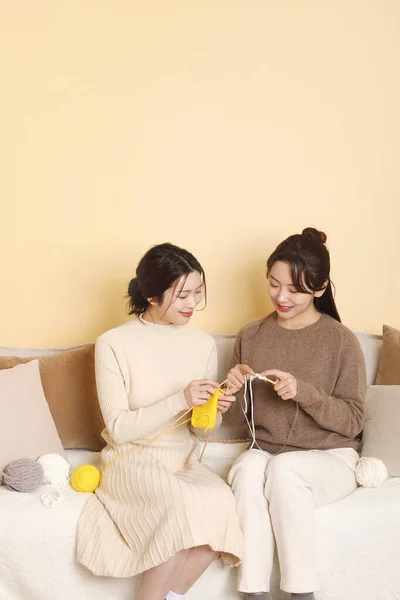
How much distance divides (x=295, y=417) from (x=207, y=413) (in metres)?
0.30

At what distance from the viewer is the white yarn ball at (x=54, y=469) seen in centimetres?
217

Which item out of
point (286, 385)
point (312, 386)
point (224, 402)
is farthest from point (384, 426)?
point (224, 402)

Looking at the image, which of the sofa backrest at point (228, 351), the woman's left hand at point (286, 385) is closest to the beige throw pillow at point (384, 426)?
the sofa backrest at point (228, 351)

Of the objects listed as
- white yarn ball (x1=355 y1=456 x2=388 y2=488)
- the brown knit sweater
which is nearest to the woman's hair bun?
the brown knit sweater

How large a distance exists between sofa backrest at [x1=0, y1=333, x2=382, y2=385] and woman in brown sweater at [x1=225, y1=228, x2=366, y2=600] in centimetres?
13

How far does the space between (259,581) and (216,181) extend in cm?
149

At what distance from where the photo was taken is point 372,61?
9.27 feet

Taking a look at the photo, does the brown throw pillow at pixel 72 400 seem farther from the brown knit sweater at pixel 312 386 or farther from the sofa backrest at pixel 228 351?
the brown knit sweater at pixel 312 386

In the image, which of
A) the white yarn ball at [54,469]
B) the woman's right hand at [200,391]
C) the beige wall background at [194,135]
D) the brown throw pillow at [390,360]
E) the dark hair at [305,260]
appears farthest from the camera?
the beige wall background at [194,135]

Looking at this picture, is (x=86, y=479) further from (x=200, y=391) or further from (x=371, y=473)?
(x=371, y=473)

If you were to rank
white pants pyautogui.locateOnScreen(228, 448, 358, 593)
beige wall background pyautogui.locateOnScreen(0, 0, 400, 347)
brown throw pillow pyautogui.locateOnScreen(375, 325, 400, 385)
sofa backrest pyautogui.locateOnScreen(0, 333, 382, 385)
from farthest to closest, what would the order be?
beige wall background pyautogui.locateOnScreen(0, 0, 400, 347) → sofa backrest pyautogui.locateOnScreen(0, 333, 382, 385) → brown throw pillow pyautogui.locateOnScreen(375, 325, 400, 385) → white pants pyautogui.locateOnScreen(228, 448, 358, 593)

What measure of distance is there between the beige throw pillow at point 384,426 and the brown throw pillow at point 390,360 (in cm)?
8

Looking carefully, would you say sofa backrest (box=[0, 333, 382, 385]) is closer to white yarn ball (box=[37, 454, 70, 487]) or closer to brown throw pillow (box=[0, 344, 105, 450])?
brown throw pillow (box=[0, 344, 105, 450])

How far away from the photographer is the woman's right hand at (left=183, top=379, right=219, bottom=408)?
6.80ft
